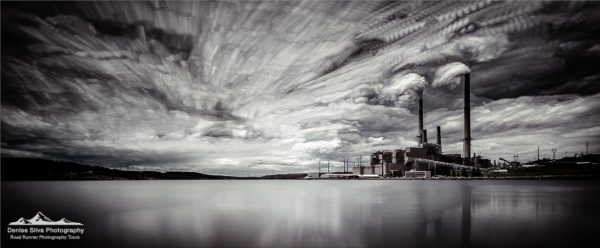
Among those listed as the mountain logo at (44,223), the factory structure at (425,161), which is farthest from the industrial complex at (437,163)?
the mountain logo at (44,223)

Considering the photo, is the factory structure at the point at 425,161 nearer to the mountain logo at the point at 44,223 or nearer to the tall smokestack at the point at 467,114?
the tall smokestack at the point at 467,114

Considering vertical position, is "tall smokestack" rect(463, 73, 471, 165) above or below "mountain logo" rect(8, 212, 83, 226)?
above

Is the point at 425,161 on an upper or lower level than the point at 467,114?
lower

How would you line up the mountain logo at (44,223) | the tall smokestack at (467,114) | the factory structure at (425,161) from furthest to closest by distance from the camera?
the factory structure at (425,161)
the tall smokestack at (467,114)
the mountain logo at (44,223)

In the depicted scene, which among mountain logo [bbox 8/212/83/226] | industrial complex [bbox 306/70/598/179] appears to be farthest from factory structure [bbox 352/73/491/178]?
mountain logo [bbox 8/212/83/226]

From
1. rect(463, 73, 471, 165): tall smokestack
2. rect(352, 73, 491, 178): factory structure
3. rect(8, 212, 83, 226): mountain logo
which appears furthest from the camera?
rect(352, 73, 491, 178): factory structure

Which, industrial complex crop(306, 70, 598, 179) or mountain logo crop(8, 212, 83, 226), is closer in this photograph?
mountain logo crop(8, 212, 83, 226)

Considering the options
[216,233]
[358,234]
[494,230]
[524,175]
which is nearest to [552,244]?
[494,230]

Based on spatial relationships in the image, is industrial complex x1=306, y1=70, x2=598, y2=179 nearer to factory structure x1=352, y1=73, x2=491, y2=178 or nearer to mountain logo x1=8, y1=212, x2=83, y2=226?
factory structure x1=352, y1=73, x2=491, y2=178

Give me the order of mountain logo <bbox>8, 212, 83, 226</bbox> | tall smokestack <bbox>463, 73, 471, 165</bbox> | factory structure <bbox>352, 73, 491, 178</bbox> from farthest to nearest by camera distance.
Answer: factory structure <bbox>352, 73, 491, 178</bbox>
tall smokestack <bbox>463, 73, 471, 165</bbox>
mountain logo <bbox>8, 212, 83, 226</bbox>

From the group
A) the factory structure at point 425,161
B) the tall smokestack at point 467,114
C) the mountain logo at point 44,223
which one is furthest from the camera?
the factory structure at point 425,161

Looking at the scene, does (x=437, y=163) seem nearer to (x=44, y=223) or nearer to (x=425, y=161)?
(x=425, y=161)

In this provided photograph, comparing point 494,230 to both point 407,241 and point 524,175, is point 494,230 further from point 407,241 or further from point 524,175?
point 524,175

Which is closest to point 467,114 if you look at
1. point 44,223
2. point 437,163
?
point 437,163
